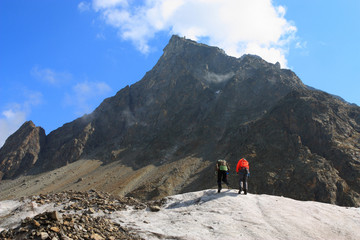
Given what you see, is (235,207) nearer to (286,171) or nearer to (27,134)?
(286,171)

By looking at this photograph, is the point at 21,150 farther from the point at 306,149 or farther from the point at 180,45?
the point at 306,149

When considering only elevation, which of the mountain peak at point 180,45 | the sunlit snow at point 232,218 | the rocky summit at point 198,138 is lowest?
the sunlit snow at point 232,218

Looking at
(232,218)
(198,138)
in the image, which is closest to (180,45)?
(198,138)

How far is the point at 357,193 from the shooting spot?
47156mm

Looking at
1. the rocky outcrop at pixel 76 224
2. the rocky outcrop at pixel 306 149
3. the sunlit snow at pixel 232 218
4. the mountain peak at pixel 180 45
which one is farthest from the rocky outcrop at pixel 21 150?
the rocky outcrop at pixel 76 224

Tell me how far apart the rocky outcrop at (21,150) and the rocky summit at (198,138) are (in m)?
0.40

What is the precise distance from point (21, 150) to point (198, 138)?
7327 cm

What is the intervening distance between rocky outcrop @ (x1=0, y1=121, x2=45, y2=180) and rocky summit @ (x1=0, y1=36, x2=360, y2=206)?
0.40 metres

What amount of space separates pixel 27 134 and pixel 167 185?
83.7 meters

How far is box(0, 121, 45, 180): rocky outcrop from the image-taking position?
106 m

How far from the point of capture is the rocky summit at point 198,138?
54.7 metres

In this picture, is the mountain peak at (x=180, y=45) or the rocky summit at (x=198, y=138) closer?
the rocky summit at (x=198, y=138)

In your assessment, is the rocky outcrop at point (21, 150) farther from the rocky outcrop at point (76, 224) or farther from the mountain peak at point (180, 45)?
the rocky outcrop at point (76, 224)

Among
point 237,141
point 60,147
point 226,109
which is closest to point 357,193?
point 237,141
